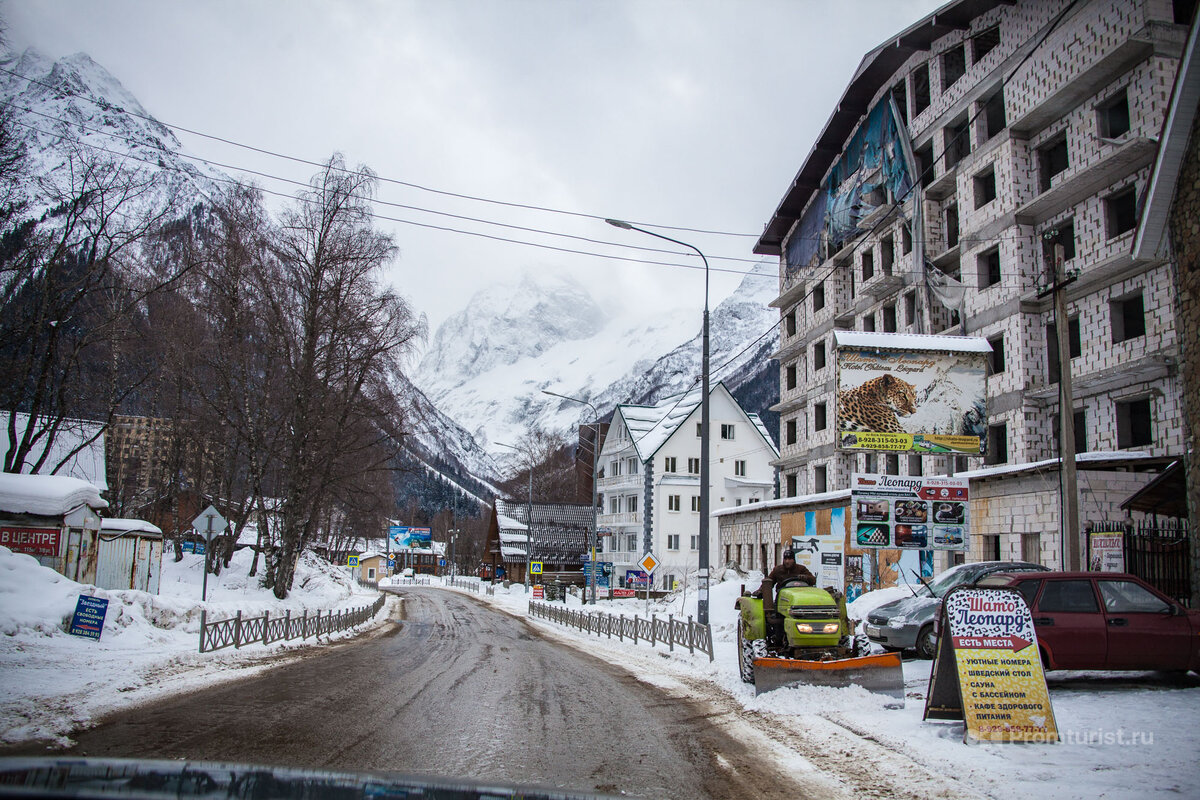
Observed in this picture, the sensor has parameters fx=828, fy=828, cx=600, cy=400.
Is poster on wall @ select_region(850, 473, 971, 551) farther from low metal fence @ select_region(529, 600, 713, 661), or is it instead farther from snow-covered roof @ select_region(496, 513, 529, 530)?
snow-covered roof @ select_region(496, 513, 529, 530)

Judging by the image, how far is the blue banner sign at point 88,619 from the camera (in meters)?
16.0

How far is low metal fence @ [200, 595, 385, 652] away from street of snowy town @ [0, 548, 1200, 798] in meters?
0.42

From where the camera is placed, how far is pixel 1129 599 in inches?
460

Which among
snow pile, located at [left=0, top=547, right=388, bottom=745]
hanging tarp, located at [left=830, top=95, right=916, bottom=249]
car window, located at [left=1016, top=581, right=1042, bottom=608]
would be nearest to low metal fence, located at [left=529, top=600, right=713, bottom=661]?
car window, located at [left=1016, top=581, right=1042, bottom=608]

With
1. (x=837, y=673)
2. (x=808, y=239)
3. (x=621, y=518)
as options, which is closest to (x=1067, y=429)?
(x=837, y=673)

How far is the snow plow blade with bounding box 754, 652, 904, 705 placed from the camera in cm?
1171

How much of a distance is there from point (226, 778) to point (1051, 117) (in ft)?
103

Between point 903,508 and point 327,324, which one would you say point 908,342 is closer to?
point 903,508

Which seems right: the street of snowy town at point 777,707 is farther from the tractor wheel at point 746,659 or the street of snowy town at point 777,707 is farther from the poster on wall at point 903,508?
the poster on wall at point 903,508

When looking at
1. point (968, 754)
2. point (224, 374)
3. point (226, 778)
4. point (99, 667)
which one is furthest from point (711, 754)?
point (224, 374)

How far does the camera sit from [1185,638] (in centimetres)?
1132

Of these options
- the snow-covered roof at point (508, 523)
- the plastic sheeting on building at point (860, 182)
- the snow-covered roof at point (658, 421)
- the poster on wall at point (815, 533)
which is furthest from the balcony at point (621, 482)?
the poster on wall at point (815, 533)

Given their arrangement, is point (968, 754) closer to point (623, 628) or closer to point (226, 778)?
point (226, 778)

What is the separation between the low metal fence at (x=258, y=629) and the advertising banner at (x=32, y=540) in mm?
4583
